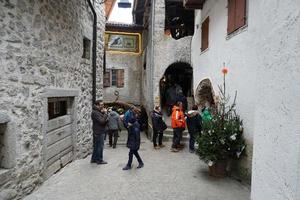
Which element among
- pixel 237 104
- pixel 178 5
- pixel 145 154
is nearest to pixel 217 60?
pixel 237 104

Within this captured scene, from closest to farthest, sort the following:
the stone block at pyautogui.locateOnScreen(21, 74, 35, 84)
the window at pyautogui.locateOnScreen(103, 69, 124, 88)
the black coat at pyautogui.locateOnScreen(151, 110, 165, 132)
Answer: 1. the stone block at pyautogui.locateOnScreen(21, 74, 35, 84)
2. the black coat at pyautogui.locateOnScreen(151, 110, 165, 132)
3. the window at pyautogui.locateOnScreen(103, 69, 124, 88)

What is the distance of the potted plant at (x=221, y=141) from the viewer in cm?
525

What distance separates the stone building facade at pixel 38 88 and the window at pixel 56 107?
23 millimetres

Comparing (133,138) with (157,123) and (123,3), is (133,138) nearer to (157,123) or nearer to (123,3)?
(157,123)

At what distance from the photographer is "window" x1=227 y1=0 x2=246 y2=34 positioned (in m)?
5.43

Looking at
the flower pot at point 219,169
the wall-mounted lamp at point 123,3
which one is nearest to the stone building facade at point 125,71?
the wall-mounted lamp at point 123,3

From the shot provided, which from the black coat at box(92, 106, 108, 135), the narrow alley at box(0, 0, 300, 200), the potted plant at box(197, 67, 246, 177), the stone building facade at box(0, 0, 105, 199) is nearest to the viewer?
the narrow alley at box(0, 0, 300, 200)

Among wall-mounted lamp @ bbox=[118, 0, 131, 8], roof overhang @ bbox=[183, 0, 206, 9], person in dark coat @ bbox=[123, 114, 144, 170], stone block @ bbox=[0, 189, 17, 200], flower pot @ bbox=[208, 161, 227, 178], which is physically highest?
wall-mounted lamp @ bbox=[118, 0, 131, 8]

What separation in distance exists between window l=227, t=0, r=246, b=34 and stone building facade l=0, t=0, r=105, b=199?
3.85 meters

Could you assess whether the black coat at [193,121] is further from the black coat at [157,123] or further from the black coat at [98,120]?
the black coat at [98,120]

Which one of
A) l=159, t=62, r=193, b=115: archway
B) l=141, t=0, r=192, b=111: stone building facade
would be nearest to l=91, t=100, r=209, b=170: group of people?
l=141, t=0, r=192, b=111: stone building facade

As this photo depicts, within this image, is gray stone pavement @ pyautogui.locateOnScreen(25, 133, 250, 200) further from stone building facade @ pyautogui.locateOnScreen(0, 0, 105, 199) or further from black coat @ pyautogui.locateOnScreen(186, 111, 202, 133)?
black coat @ pyautogui.locateOnScreen(186, 111, 202, 133)

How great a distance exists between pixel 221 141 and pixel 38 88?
12.1 ft

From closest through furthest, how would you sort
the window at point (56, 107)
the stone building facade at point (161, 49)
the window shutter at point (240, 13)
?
the window shutter at point (240, 13)
the window at point (56, 107)
the stone building facade at point (161, 49)
